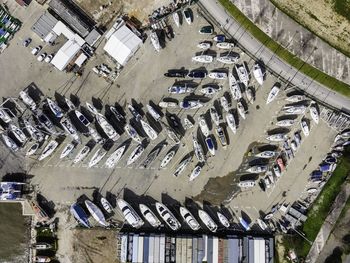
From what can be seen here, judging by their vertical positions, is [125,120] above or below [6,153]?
above

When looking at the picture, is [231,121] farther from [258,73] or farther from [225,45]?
[225,45]

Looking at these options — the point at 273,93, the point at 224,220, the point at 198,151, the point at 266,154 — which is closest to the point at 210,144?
the point at 198,151

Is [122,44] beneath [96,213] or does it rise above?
above

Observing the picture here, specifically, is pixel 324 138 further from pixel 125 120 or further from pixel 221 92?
pixel 125 120

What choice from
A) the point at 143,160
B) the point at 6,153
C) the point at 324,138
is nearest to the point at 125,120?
the point at 143,160

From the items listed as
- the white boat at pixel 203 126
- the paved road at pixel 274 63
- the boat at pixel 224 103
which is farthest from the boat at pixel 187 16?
the white boat at pixel 203 126

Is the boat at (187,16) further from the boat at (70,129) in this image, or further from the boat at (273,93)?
the boat at (70,129)
